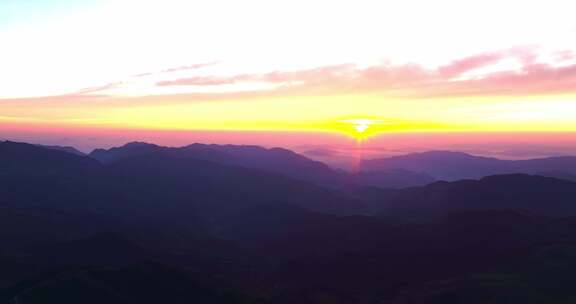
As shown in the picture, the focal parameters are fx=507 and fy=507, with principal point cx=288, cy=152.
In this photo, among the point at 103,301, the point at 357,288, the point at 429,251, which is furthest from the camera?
the point at 429,251

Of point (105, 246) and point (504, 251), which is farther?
point (105, 246)

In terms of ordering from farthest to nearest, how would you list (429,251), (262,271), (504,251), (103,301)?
(262,271)
(429,251)
(504,251)
(103,301)

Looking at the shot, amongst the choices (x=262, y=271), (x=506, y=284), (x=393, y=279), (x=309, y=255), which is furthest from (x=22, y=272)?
(x=506, y=284)

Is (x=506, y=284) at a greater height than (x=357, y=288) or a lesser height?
greater

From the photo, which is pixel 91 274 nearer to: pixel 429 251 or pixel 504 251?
pixel 429 251

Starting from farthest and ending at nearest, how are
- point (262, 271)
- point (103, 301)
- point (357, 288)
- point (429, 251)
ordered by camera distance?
1. point (262, 271)
2. point (429, 251)
3. point (357, 288)
4. point (103, 301)

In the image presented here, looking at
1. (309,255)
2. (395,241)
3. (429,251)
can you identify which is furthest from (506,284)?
(309,255)

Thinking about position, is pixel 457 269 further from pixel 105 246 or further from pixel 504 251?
pixel 105 246

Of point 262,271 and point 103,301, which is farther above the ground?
point 103,301

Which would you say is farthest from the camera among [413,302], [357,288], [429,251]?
[429,251]
